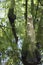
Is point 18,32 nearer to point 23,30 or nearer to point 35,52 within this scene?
point 23,30

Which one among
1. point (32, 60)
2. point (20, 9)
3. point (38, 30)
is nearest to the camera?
point (32, 60)

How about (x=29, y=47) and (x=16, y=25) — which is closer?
(x=29, y=47)

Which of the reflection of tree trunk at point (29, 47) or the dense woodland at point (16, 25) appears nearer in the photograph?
the reflection of tree trunk at point (29, 47)

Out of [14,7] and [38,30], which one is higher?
[14,7]

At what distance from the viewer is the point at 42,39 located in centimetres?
1116

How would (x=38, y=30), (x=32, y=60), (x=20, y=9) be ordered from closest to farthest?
(x=32, y=60), (x=38, y=30), (x=20, y=9)

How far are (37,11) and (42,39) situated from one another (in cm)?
140

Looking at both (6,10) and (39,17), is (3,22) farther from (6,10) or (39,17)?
(39,17)

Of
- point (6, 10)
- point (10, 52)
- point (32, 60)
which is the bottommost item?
point (10, 52)

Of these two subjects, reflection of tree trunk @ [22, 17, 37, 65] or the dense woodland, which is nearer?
reflection of tree trunk @ [22, 17, 37, 65]

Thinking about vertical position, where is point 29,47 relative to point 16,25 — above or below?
above

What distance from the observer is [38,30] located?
36.5ft

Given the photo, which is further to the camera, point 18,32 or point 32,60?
point 18,32

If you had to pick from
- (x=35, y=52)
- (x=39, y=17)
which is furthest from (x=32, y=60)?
(x=39, y=17)
